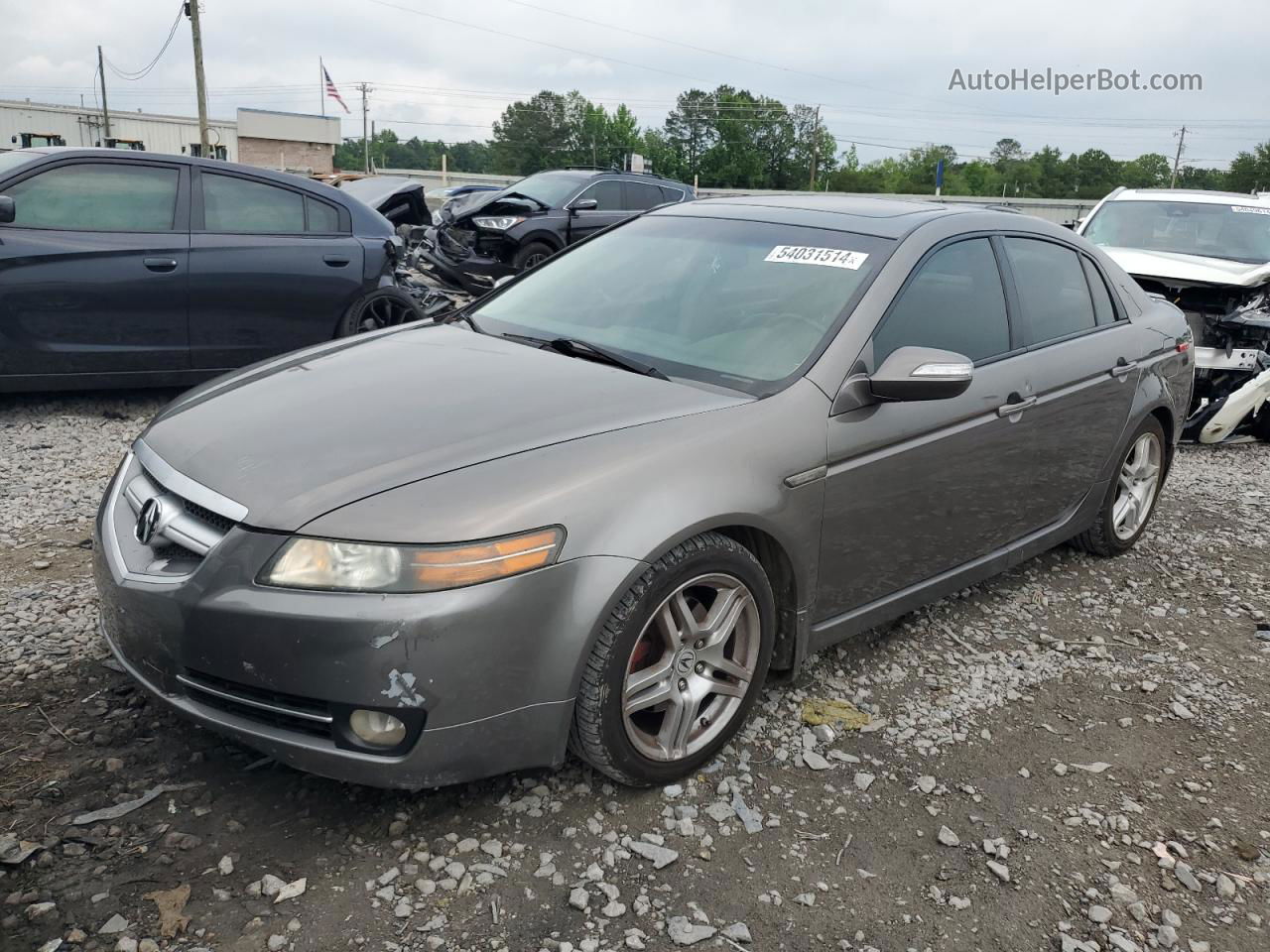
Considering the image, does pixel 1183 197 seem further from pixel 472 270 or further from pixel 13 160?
pixel 13 160

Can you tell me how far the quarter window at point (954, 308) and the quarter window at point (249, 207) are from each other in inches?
193

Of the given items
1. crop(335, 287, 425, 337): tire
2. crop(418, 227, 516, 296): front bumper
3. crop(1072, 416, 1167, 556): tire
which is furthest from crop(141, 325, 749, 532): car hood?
crop(418, 227, 516, 296): front bumper

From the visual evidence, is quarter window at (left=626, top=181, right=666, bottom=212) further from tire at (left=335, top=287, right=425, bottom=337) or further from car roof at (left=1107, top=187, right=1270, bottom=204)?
tire at (left=335, top=287, right=425, bottom=337)

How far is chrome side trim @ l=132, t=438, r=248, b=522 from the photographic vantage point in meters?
2.44

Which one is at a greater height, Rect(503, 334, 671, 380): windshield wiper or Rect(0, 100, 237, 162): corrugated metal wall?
Rect(0, 100, 237, 162): corrugated metal wall

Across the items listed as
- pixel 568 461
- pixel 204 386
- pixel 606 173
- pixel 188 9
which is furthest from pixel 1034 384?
pixel 188 9

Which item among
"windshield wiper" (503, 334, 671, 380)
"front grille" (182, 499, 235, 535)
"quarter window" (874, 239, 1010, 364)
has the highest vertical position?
"quarter window" (874, 239, 1010, 364)

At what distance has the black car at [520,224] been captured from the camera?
12.5 metres

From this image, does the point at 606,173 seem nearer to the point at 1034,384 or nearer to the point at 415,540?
the point at 1034,384

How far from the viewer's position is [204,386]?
3369 millimetres

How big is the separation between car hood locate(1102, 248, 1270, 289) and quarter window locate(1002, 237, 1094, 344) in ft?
11.0

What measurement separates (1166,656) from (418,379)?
3.05 metres

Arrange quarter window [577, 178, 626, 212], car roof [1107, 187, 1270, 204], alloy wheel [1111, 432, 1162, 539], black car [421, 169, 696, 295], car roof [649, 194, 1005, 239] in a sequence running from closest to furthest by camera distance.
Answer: car roof [649, 194, 1005, 239] < alloy wheel [1111, 432, 1162, 539] < car roof [1107, 187, 1270, 204] < black car [421, 169, 696, 295] < quarter window [577, 178, 626, 212]

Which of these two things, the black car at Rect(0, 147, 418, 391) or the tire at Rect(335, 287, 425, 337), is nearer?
the black car at Rect(0, 147, 418, 391)
